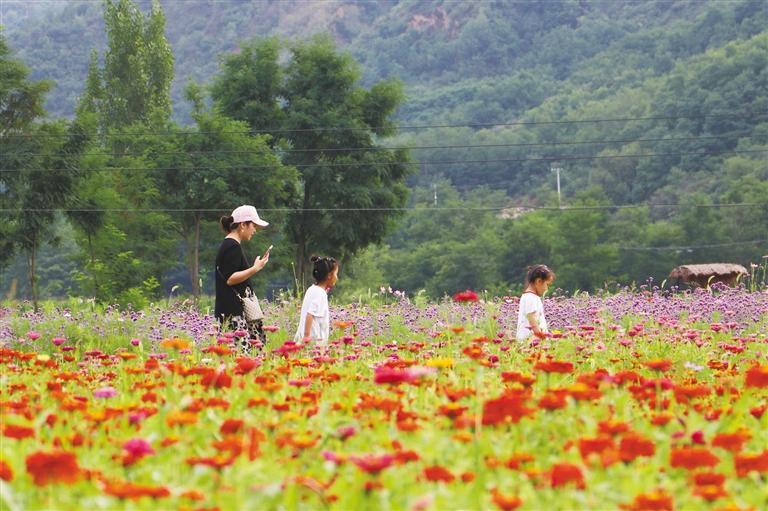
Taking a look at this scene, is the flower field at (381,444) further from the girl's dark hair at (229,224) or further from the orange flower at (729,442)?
the girl's dark hair at (229,224)

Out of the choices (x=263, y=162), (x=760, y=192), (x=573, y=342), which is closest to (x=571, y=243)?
(x=760, y=192)

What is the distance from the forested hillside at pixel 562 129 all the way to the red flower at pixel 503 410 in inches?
1371

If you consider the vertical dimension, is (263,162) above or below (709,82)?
below

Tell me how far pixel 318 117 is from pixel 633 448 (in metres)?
43.6

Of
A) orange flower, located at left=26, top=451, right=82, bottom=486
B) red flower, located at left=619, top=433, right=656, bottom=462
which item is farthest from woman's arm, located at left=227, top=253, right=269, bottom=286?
orange flower, located at left=26, top=451, right=82, bottom=486

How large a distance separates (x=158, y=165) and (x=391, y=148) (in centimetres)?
1011

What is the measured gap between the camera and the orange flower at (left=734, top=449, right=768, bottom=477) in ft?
9.30

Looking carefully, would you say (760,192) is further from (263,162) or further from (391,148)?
(263,162)

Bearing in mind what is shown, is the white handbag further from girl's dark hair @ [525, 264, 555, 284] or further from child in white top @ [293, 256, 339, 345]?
girl's dark hair @ [525, 264, 555, 284]

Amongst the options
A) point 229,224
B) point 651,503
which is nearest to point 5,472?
point 651,503

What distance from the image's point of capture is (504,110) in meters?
125

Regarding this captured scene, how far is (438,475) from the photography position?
2.61 meters

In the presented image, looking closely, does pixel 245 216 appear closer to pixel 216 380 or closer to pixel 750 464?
pixel 216 380

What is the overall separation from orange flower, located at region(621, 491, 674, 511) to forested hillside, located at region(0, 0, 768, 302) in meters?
35.6
